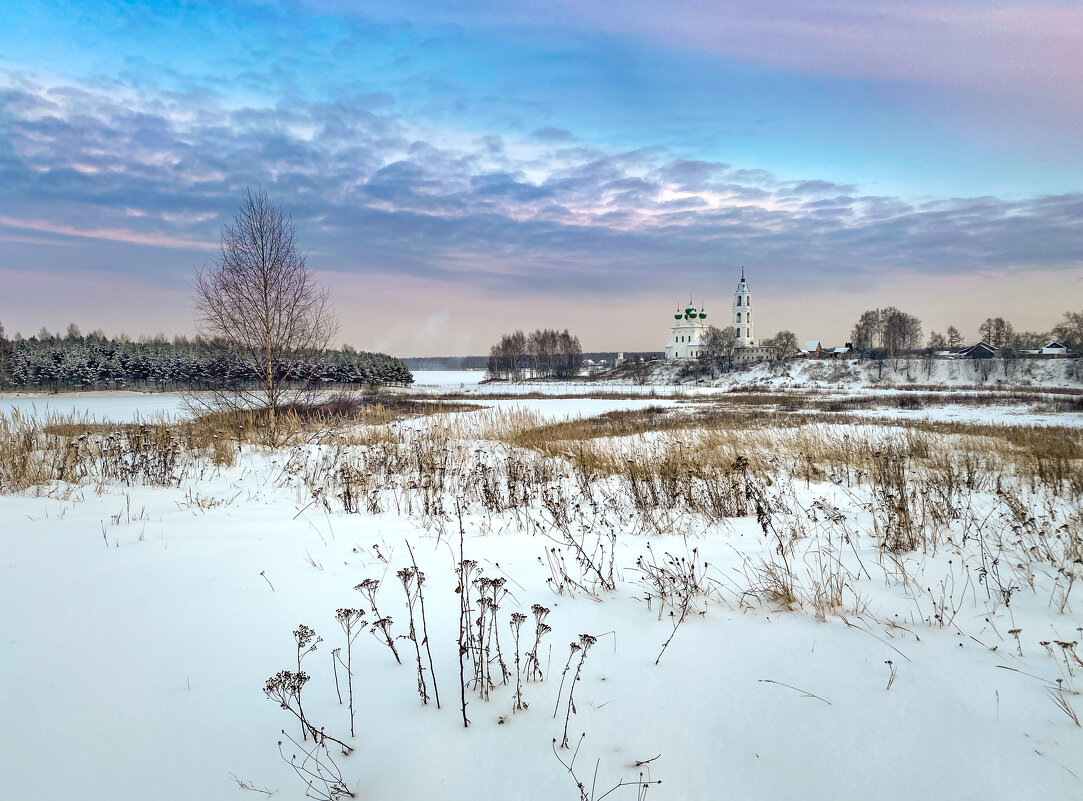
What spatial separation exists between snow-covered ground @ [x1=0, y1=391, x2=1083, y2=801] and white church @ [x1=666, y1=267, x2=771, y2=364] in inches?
3494

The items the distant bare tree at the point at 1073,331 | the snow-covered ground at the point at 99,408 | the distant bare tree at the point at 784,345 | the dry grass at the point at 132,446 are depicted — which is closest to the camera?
the dry grass at the point at 132,446

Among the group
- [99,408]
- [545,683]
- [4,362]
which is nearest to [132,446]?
[545,683]

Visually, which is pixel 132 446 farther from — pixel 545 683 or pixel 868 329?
pixel 868 329

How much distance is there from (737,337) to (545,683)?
103311 mm

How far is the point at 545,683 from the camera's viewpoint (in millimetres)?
2506

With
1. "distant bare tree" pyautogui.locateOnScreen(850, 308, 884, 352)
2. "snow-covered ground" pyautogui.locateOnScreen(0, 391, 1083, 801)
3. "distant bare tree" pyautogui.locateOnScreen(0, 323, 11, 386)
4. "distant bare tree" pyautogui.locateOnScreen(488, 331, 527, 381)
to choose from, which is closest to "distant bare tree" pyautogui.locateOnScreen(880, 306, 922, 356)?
"distant bare tree" pyautogui.locateOnScreen(850, 308, 884, 352)

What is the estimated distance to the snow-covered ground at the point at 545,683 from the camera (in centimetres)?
192

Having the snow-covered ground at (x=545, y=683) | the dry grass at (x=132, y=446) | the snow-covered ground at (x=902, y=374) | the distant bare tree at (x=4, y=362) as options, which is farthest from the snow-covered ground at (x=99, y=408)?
the snow-covered ground at (x=902, y=374)

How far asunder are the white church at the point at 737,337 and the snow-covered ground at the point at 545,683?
8875 cm

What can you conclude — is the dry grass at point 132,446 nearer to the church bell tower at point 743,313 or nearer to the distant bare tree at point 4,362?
the distant bare tree at point 4,362

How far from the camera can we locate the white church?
9319cm

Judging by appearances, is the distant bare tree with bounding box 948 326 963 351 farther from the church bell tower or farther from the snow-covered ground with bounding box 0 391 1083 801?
the snow-covered ground with bounding box 0 391 1083 801

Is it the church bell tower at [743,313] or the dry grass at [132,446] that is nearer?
the dry grass at [132,446]

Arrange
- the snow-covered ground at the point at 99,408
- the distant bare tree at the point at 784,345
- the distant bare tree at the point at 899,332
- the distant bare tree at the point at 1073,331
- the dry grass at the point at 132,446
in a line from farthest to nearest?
the distant bare tree at the point at 784,345, the distant bare tree at the point at 899,332, the distant bare tree at the point at 1073,331, the snow-covered ground at the point at 99,408, the dry grass at the point at 132,446
